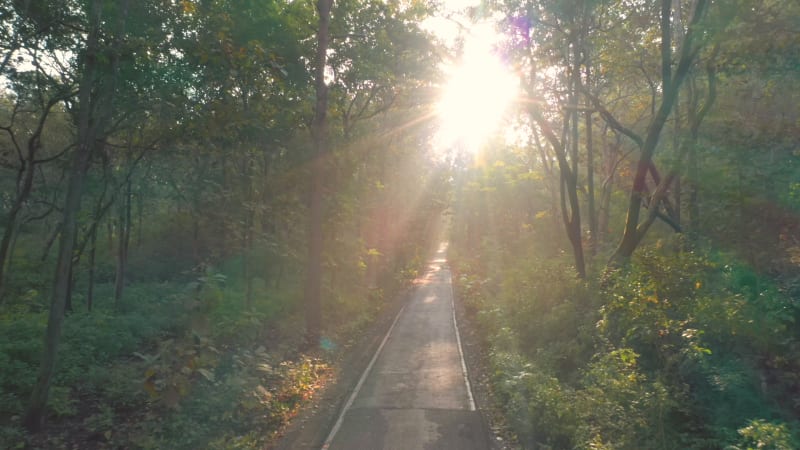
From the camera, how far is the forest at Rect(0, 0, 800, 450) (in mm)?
8711

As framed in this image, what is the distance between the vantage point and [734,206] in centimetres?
1498

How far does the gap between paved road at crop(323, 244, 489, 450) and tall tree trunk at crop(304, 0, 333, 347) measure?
8.64 feet

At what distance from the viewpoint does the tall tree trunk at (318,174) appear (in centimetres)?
1692

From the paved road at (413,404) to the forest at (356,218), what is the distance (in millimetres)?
1037

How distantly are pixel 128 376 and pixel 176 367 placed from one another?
6.01ft

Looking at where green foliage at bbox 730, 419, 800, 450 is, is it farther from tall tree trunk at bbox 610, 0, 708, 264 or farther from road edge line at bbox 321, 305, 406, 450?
tall tree trunk at bbox 610, 0, 708, 264

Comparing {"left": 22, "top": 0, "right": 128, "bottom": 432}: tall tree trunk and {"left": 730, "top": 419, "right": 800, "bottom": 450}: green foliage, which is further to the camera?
{"left": 22, "top": 0, "right": 128, "bottom": 432}: tall tree trunk

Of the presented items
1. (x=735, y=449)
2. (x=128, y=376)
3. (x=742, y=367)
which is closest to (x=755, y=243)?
(x=742, y=367)

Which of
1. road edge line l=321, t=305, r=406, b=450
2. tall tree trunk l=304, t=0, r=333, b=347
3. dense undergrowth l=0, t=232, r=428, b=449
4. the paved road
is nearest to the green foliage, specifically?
the paved road

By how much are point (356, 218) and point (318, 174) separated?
8.51 m

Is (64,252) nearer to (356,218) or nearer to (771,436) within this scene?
(771,436)

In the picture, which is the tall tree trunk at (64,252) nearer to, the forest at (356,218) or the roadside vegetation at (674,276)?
the forest at (356,218)

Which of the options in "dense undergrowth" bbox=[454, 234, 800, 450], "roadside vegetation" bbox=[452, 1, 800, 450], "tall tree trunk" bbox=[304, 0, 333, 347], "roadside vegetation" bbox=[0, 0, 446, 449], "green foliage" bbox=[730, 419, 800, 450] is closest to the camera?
"green foliage" bbox=[730, 419, 800, 450]

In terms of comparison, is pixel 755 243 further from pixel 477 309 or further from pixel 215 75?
pixel 215 75
